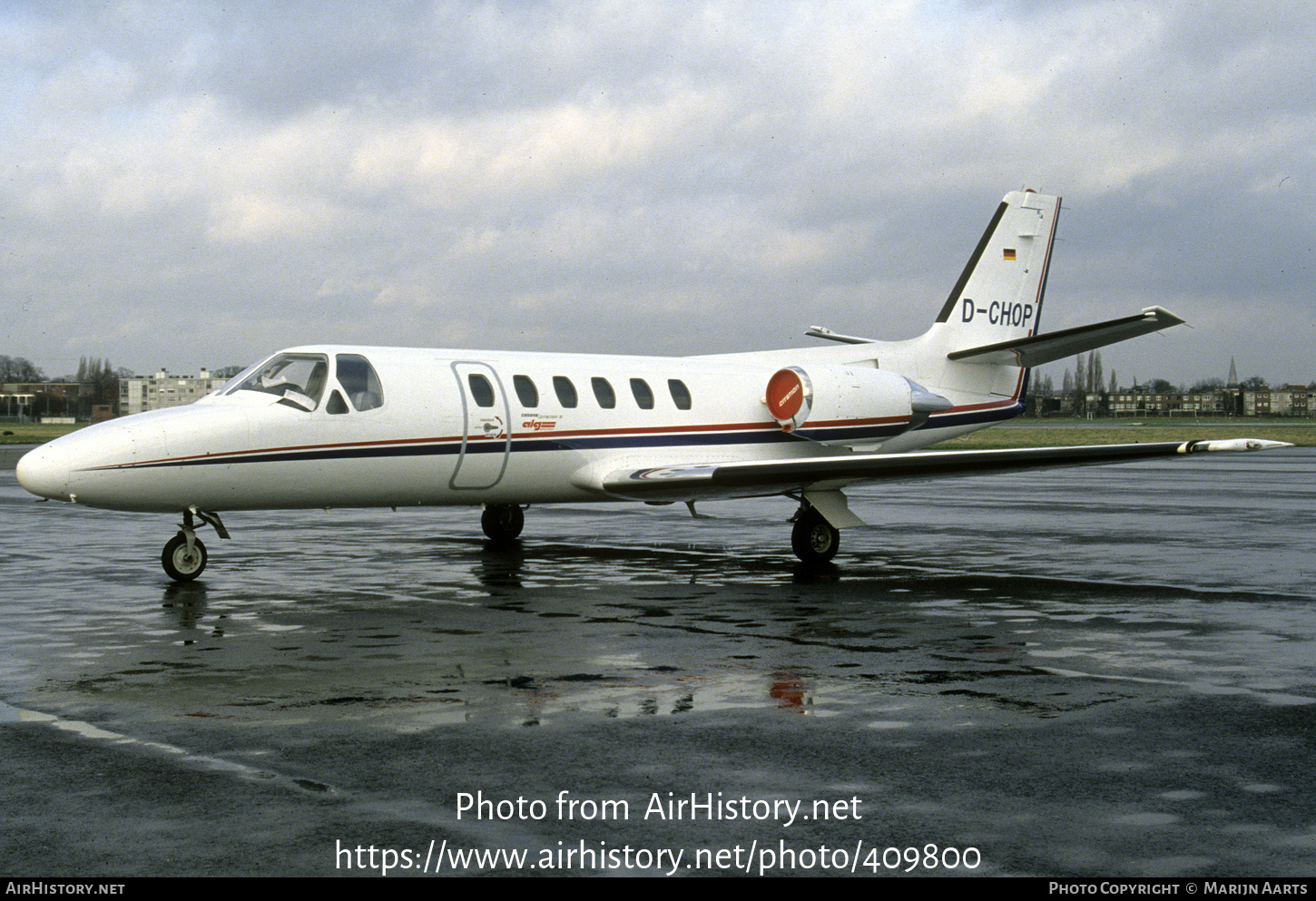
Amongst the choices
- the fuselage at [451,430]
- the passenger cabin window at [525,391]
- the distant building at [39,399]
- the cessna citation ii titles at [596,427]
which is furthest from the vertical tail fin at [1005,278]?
the distant building at [39,399]

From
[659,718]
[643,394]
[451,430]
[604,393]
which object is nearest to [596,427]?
[604,393]

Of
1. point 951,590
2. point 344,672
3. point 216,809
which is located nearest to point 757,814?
point 216,809

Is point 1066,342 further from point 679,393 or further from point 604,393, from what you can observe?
point 604,393

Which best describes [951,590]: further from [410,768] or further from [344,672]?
[410,768]

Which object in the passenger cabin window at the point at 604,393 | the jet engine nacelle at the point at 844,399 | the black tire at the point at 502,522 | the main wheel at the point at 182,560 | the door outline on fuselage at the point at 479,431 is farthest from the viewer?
the black tire at the point at 502,522

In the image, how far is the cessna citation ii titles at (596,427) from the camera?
13242mm

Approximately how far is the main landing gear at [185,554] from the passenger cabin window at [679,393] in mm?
6171

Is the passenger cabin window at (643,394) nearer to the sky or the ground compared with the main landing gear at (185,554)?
nearer to the sky

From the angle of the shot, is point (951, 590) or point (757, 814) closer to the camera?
point (757, 814)

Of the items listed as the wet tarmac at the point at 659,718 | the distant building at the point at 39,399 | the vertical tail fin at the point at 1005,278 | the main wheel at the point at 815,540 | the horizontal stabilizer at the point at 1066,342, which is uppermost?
the distant building at the point at 39,399

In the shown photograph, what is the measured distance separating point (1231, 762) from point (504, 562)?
428 inches

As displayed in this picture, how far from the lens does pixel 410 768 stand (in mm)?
6125

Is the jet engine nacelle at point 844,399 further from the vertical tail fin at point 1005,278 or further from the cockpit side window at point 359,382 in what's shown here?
the cockpit side window at point 359,382

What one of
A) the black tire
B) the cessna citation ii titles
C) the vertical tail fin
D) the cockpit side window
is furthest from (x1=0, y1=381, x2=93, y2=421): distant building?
the cockpit side window
